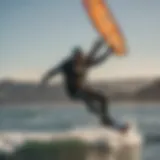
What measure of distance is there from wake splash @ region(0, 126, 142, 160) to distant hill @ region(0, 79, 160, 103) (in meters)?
0.10

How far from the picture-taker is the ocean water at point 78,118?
Result: 1.32 meters

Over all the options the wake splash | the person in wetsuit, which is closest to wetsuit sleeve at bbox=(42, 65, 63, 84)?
the person in wetsuit

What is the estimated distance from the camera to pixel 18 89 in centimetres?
139

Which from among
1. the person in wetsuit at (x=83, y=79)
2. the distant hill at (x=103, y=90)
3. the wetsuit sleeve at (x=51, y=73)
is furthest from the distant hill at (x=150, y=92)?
the wetsuit sleeve at (x=51, y=73)

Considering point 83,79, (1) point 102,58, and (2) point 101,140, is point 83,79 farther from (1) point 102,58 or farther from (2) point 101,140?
(2) point 101,140

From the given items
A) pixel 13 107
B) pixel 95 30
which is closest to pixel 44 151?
pixel 13 107

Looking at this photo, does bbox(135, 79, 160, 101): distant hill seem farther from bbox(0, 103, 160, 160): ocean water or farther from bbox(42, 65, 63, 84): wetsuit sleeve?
bbox(42, 65, 63, 84): wetsuit sleeve

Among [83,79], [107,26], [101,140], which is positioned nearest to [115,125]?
[101,140]

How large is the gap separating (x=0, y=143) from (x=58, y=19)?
42 centimetres

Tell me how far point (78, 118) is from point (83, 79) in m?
0.12

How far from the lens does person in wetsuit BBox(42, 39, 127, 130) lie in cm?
133

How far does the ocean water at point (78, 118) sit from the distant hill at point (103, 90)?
2 cm

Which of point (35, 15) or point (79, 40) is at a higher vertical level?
point (35, 15)

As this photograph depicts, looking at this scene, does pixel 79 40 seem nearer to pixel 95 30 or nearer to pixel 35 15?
pixel 95 30
